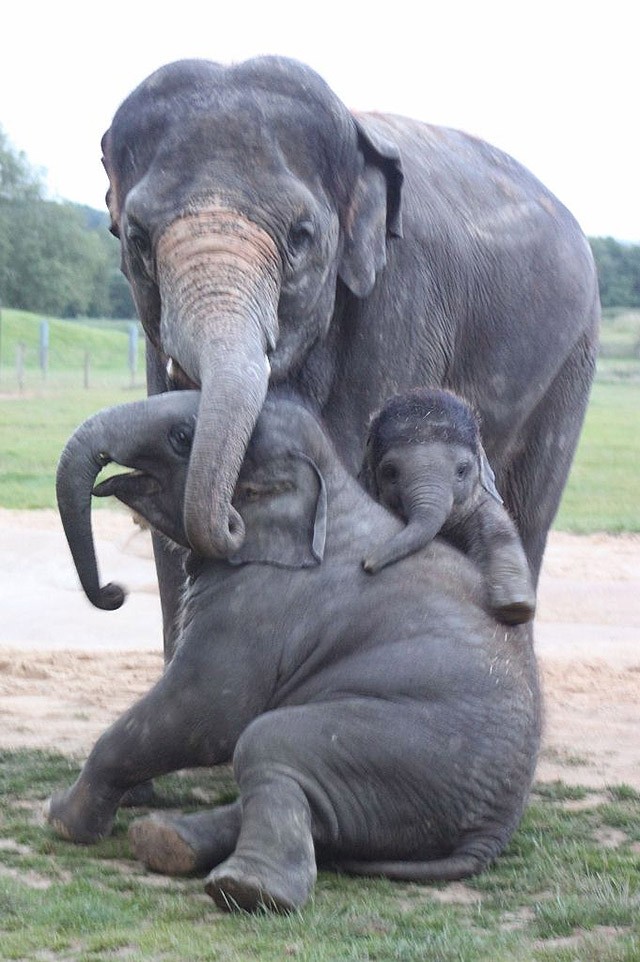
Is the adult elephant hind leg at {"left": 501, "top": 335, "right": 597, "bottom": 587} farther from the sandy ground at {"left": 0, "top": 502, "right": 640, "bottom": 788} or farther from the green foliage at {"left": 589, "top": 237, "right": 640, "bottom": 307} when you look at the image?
the green foliage at {"left": 589, "top": 237, "right": 640, "bottom": 307}

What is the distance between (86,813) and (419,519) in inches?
49.5

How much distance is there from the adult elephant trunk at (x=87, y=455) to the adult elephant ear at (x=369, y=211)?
103 cm

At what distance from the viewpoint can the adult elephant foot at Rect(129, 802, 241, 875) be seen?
4.39 m

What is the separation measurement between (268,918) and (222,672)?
87 centimetres

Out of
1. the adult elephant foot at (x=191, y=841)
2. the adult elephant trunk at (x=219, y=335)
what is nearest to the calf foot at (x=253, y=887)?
the adult elephant foot at (x=191, y=841)

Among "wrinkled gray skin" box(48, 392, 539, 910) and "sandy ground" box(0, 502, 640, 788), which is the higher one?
"wrinkled gray skin" box(48, 392, 539, 910)

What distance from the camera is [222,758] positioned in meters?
4.73

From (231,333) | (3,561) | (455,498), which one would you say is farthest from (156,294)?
(3,561)

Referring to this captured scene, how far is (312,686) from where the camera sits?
4.63 metres

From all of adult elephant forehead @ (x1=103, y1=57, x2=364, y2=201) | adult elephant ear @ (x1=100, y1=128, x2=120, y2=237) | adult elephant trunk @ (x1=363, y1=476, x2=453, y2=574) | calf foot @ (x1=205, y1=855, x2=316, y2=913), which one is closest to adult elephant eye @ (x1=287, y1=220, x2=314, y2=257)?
adult elephant forehead @ (x1=103, y1=57, x2=364, y2=201)

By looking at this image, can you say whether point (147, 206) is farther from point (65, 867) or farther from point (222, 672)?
point (65, 867)

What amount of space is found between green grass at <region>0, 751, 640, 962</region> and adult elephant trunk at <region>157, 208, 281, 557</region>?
0.92m

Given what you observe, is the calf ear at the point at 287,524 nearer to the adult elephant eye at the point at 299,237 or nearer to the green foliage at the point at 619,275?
the adult elephant eye at the point at 299,237

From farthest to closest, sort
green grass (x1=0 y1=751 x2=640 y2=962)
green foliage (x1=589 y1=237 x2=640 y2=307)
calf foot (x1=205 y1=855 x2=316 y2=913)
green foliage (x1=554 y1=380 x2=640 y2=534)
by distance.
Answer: green foliage (x1=589 y1=237 x2=640 y2=307), green foliage (x1=554 y1=380 x2=640 y2=534), calf foot (x1=205 y1=855 x2=316 y2=913), green grass (x1=0 y1=751 x2=640 y2=962)
